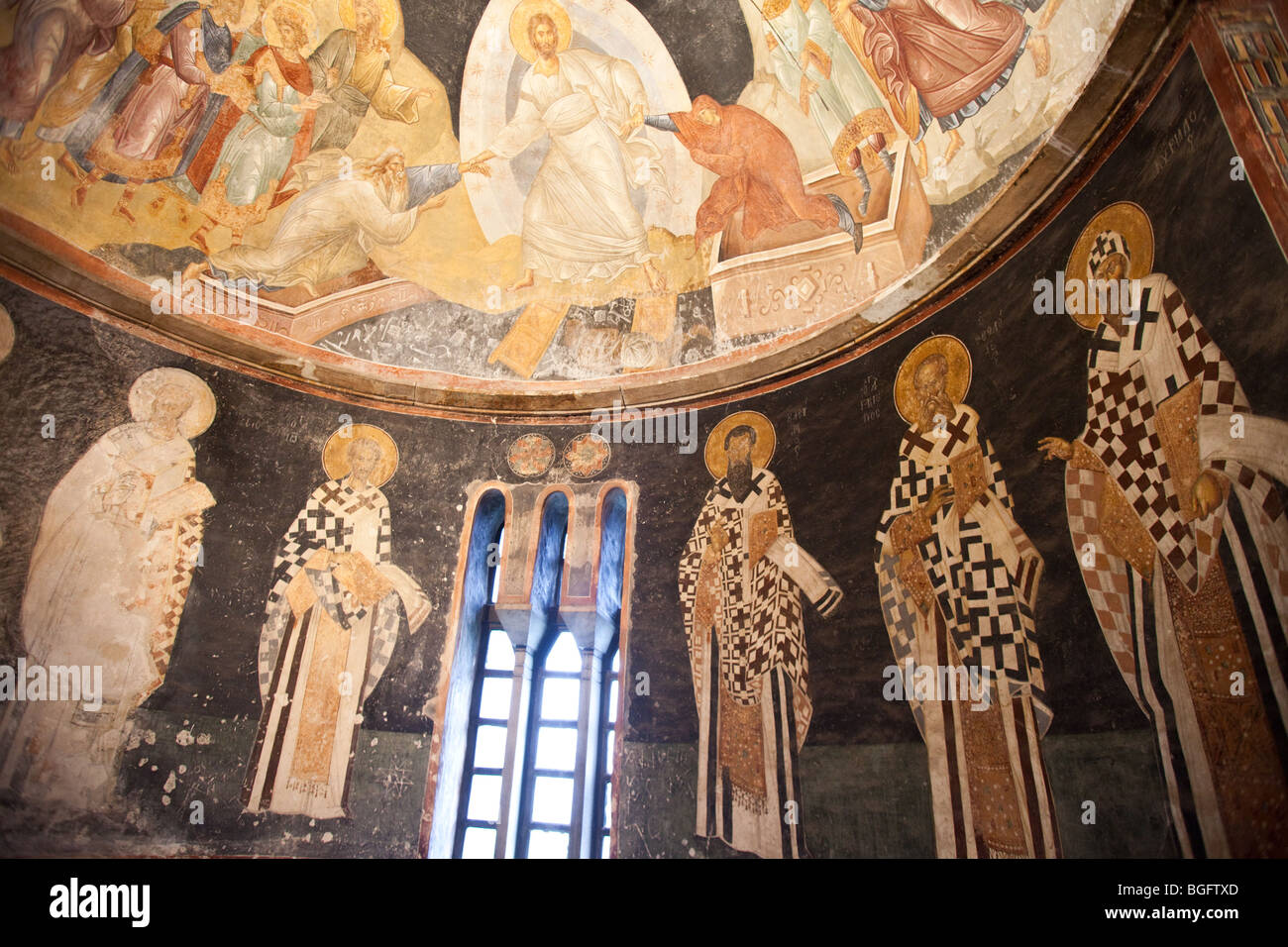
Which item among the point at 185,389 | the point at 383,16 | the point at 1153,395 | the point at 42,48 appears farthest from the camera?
the point at 383,16

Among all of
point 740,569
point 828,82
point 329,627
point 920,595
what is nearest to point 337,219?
point 329,627

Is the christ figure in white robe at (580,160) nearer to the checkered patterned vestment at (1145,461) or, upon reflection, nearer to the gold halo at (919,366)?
the gold halo at (919,366)

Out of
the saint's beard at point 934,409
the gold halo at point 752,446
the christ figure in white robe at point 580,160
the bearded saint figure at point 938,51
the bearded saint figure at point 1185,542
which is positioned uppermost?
the christ figure in white robe at point 580,160

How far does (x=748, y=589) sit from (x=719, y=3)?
225 inches

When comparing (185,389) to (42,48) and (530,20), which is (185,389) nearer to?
(42,48)

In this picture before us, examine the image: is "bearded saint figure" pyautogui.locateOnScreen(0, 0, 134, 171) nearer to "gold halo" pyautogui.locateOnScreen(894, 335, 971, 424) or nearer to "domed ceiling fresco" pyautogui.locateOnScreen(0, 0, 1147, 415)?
"domed ceiling fresco" pyautogui.locateOnScreen(0, 0, 1147, 415)

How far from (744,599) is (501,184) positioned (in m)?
5.31

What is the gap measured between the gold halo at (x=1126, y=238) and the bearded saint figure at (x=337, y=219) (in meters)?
6.43

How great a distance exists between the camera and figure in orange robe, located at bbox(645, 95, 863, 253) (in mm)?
8375

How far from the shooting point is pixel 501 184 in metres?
9.37

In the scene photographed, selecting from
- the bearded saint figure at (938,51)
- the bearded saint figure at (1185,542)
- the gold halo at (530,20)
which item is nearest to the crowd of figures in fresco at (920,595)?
the bearded saint figure at (1185,542)

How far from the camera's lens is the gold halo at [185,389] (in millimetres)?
7898

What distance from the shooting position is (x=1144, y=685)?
Answer: 177 inches

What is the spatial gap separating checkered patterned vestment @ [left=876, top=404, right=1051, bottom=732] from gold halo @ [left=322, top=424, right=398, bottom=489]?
506 cm
